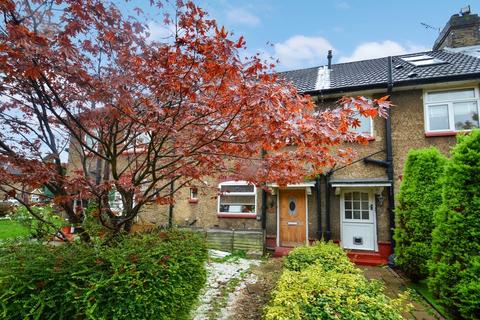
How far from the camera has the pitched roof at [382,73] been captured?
875cm

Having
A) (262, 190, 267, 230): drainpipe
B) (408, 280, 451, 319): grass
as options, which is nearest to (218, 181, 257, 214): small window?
(262, 190, 267, 230): drainpipe

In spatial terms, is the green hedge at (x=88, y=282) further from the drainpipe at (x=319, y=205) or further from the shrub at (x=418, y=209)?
the drainpipe at (x=319, y=205)

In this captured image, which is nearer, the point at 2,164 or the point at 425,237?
the point at 2,164

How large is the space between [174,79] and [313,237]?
826 cm

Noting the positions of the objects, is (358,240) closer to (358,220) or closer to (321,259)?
(358,220)

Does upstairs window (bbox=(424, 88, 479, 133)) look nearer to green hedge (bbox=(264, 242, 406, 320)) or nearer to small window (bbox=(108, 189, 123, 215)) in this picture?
green hedge (bbox=(264, 242, 406, 320))

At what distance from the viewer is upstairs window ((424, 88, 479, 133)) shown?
27.8 ft

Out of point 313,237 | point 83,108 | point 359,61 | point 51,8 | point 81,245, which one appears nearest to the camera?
point 51,8

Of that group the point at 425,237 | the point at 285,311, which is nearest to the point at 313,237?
the point at 425,237

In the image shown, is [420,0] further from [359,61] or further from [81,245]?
[81,245]

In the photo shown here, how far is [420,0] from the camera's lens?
26.6 ft

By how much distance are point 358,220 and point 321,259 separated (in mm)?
5112

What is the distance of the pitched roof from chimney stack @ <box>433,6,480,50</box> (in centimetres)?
89

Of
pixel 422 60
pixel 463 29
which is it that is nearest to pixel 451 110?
pixel 422 60
